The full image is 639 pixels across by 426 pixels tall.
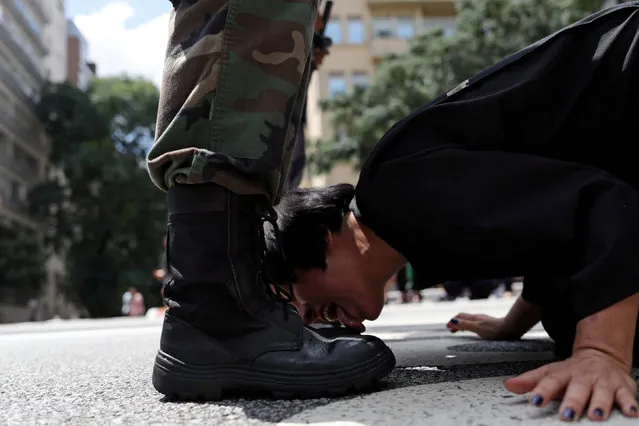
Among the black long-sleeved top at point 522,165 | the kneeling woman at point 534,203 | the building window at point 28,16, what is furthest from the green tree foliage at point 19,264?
the black long-sleeved top at point 522,165

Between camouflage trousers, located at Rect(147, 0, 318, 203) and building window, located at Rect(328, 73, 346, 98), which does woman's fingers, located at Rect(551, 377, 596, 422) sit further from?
building window, located at Rect(328, 73, 346, 98)

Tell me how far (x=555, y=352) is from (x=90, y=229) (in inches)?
1051

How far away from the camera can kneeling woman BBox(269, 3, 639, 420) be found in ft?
4.17

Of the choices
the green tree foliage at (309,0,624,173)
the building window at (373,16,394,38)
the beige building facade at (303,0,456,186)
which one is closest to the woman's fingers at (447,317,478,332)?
the green tree foliage at (309,0,624,173)

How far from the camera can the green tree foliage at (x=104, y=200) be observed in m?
26.2

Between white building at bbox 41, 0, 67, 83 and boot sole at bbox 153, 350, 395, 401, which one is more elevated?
white building at bbox 41, 0, 67, 83

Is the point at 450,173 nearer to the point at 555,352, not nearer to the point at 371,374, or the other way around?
the point at 371,374

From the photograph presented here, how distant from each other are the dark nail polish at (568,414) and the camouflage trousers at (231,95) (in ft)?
2.21

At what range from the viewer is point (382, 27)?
3145cm

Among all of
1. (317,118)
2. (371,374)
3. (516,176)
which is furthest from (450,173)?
(317,118)

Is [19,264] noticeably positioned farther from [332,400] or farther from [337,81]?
[332,400]

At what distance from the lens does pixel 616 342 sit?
4.15ft

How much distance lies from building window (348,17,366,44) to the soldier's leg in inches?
1201

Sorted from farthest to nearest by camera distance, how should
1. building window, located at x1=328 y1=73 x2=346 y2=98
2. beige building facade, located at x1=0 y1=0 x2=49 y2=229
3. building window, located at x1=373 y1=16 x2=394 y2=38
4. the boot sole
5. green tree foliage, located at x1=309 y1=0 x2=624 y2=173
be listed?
building window, located at x1=373 y1=16 x2=394 y2=38
building window, located at x1=328 y1=73 x2=346 y2=98
beige building facade, located at x1=0 y1=0 x2=49 y2=229
green tree foliage, located at x1=309 y1=0 x2=624 y2=173
the boot sole
